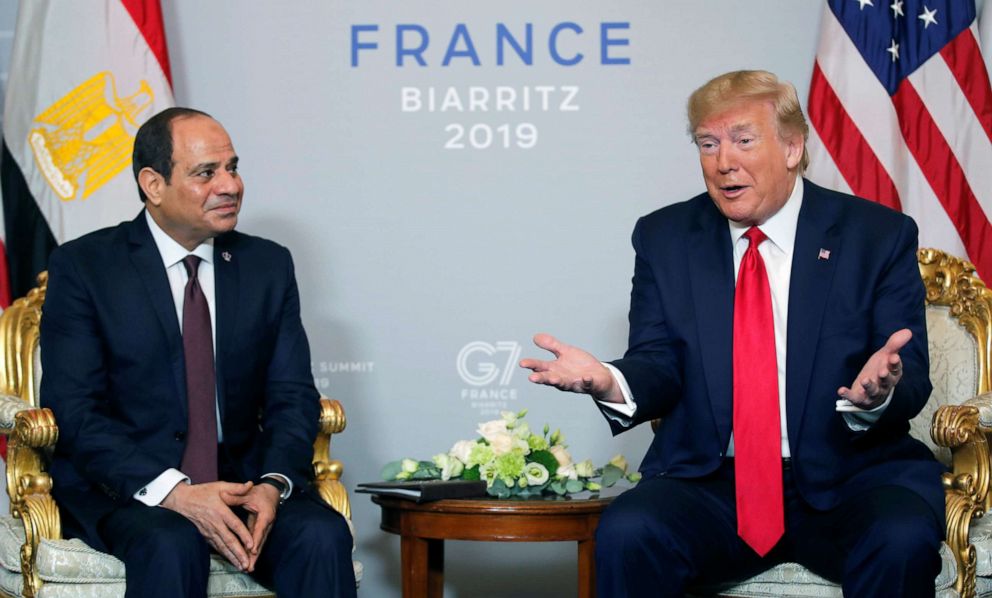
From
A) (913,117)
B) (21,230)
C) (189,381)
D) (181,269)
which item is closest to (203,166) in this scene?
(181,269)

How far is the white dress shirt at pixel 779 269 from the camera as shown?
3.06m

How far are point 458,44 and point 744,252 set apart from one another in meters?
1.94

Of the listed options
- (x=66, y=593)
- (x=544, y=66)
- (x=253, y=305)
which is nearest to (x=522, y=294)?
(x=544, y=66)

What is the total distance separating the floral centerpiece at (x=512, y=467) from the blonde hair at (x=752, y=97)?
1.06 meters

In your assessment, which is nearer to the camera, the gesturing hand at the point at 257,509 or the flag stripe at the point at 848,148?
the gesturing hand at the point at 257,509

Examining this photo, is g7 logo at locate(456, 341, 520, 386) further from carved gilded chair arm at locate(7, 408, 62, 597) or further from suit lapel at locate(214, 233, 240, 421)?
carved gilded chair arm at locate(7, 408, 62, 597)

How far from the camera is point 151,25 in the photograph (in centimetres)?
463

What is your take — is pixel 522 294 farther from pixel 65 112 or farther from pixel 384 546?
pixel 65 112

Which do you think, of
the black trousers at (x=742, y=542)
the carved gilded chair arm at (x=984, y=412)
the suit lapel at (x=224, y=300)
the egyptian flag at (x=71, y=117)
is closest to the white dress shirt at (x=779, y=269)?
the black trousers at (x=742, y=542)

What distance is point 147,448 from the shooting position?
337 centimetres

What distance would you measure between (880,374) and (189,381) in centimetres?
177

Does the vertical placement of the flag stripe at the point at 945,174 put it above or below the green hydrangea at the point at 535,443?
above

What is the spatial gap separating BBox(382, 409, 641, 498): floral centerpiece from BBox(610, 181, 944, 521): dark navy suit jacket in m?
0.40

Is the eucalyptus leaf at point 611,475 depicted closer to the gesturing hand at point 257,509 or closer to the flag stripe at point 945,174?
the gesturing hand at point 257,509
